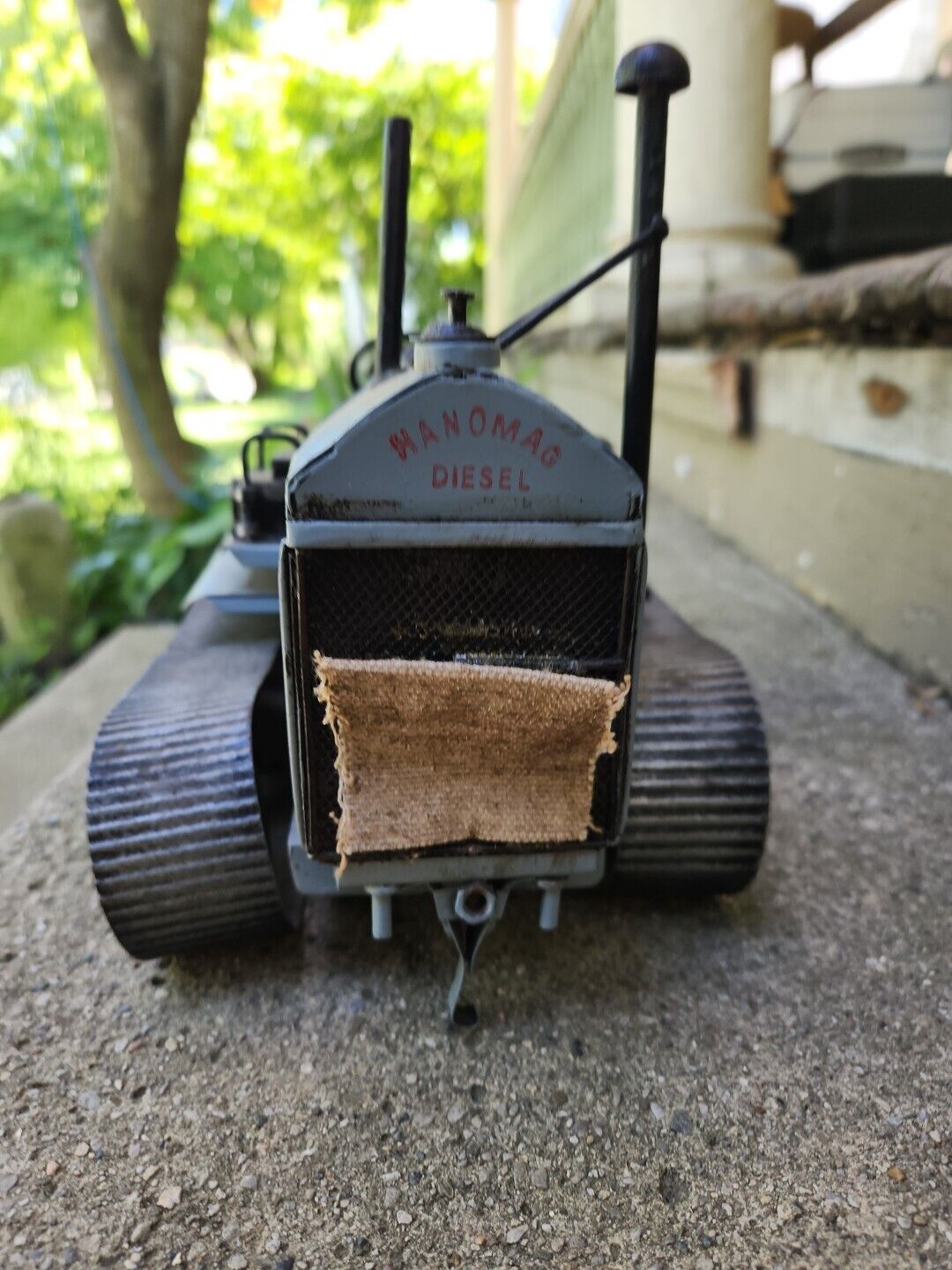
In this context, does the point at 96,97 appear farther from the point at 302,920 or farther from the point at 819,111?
the point at 302,920

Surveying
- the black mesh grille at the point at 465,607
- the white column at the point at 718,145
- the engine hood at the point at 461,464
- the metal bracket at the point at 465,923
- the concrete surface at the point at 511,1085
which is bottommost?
the concrete surface at the point at 511,1085

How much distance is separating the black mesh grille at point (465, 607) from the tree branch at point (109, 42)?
5.40 meters

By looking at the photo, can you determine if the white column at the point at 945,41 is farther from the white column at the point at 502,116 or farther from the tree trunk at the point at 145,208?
the white column at the point at 502,116

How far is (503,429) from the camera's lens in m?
1.19

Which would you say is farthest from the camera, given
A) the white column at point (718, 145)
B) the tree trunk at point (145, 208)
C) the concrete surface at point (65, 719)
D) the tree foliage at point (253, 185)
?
the tree foliage at point (253, 185)

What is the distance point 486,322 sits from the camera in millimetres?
14094

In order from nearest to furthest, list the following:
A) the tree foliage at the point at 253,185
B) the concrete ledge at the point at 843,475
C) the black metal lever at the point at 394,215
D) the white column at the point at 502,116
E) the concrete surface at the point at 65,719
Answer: the black metal lever at the point at 394,215 < the concrete ledge at the point at 843,475 < the concrete surface at the point at 65,719 < the tree foliage at the point at 253,185 < the white column at the point at 502,116

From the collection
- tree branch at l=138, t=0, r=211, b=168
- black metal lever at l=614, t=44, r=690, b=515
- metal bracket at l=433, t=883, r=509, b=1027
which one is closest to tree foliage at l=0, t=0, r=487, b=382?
tree branch at l=138, t=0, r=211, b=168

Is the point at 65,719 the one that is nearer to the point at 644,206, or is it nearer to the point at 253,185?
the point at 644,206

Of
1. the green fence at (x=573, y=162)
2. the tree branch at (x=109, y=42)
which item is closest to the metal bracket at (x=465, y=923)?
the green fence at (x=573, y=162)

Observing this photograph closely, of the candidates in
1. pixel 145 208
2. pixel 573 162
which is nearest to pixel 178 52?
pixel 145 208

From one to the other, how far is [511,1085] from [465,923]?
25 cm

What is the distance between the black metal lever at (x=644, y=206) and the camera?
135 cm

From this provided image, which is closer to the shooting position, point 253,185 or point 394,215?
point 394,215
